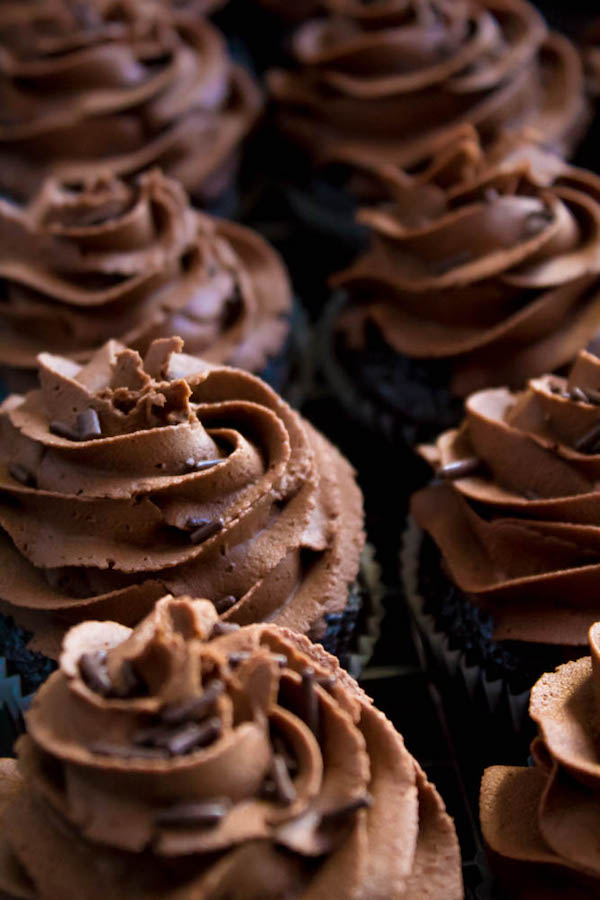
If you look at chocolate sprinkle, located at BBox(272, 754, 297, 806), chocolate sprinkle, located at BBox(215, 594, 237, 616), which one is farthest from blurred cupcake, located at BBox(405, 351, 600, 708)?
chocolate sprinkle, located at BBox(272, 754, 297, 806)

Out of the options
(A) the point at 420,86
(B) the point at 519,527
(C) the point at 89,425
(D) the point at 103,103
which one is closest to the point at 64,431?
(C) the point at 89,425

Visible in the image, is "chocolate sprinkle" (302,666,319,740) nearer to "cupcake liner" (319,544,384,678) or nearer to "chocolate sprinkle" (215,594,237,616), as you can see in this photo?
"chocolate sprinkle" (215,594,237,616)

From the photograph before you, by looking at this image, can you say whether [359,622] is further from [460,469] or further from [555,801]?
[555,801]

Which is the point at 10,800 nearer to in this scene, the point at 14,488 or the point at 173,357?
the point at 14,488

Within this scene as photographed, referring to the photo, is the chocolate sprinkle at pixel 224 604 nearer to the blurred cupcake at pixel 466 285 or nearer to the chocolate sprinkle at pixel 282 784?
the chocolate sprinkle at pixel 282 784

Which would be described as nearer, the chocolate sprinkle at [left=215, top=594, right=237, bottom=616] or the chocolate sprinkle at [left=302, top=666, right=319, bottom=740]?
the chocolate sprinkle at [left=302, top=666, right=319, bottom=740]

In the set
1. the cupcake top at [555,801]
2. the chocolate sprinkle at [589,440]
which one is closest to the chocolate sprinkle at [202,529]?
the cupcake top at [555,801]
